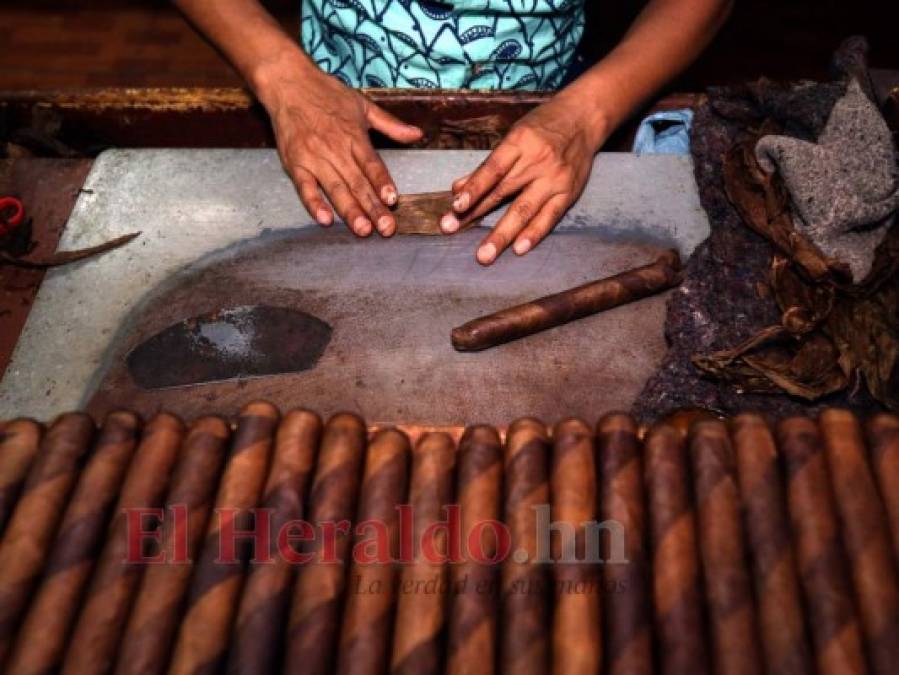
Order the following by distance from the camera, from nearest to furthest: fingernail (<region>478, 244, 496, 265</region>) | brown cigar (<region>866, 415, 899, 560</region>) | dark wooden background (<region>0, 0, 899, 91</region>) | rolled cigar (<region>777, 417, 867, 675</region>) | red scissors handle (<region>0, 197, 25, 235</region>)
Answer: rolled cigar (<region>777, 417, 867, 675</region>) → brown cigar (<region>866, 415, 899, 560</region>) → fingernail (<region>478, 244, 496, 265</region>) → red scissors handle (<region>0, 197, 25, 235</region>) → dark wooden background (<region>0, 0, 899, 91</region>)

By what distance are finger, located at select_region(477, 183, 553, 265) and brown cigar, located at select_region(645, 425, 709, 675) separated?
2.08ft

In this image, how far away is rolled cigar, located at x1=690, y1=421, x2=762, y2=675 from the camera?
1.03 metres

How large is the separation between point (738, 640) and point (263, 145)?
6.00ft

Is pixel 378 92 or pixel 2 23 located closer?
pixel 378 92

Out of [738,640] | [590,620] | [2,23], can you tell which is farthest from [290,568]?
[2,23]

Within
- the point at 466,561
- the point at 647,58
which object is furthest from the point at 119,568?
the point at 647,58

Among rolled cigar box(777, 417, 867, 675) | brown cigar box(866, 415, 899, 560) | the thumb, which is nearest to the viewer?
rolled cigar box(777, 417, 867, 675)

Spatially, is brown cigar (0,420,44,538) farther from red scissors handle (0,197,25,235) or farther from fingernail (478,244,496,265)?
fingernail (478,244,496,265)

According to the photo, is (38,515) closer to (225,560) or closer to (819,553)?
(225,560)

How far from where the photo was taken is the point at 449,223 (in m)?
1.78

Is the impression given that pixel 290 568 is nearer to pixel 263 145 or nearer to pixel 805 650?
pixel 805 650

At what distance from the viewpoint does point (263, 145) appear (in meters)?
2.26

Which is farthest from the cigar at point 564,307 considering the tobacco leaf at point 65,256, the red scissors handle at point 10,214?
the red scissors handle at point 10,214

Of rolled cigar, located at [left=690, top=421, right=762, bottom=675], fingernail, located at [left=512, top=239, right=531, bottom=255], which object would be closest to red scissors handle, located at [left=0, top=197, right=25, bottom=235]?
fingernail, located at [left=512, top=239, right=531, bottom=255]
